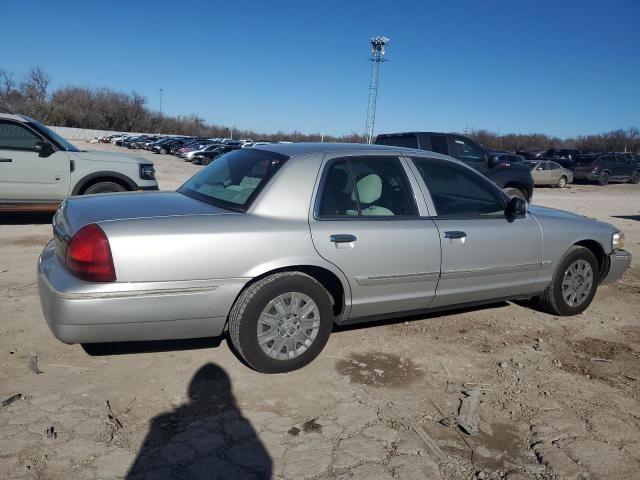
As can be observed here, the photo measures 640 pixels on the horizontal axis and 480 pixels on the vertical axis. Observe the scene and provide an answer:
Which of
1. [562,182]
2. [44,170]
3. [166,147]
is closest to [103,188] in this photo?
[44,170]

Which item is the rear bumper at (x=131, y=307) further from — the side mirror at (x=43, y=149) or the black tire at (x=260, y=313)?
the side mirror at (x=43, y=149)

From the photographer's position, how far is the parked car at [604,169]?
89.6 feet

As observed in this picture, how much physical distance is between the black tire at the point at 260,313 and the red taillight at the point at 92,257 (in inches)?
32.1

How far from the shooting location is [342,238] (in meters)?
3.67

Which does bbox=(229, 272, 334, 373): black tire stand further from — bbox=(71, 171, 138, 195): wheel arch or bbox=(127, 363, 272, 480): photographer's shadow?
bbox=(71, 171, 138, 195): wheel arch

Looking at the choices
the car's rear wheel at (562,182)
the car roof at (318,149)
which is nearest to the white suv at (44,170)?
the car roof at (318,149)

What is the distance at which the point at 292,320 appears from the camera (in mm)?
3592

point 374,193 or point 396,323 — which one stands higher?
point 374,193

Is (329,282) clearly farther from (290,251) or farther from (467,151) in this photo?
(467,151)

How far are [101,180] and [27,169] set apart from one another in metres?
1.02

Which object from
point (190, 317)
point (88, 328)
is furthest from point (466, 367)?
point (88, 328)

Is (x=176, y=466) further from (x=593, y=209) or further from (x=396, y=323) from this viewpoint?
(x=593, y=209)

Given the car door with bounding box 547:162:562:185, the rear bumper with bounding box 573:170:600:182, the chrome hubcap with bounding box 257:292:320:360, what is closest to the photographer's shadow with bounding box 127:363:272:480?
the chrome hubcap with bounding box 257:292:320:360

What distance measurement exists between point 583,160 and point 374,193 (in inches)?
1077
